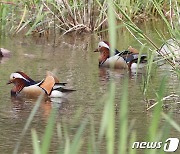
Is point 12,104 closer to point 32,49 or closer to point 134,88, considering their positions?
point 134,88

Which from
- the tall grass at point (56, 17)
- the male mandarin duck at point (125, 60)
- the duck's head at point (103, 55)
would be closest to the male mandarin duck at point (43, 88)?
the male mandarin duck at point (125, 60)

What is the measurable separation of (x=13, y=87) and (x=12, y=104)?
597 mm

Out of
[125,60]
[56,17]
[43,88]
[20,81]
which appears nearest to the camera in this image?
[43,88]

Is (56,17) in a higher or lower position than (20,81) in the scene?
higher

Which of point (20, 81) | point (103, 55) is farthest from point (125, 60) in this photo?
point (20, 81)

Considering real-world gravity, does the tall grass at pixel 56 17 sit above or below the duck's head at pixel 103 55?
above

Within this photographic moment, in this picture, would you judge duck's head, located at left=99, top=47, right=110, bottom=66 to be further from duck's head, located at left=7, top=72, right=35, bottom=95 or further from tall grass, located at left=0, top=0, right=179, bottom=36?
duck's head, located at left=7, top=72, right=35, bottom=95

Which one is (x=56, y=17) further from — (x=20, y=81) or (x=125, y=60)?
(x=20, y=81)

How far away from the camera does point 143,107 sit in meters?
5.96

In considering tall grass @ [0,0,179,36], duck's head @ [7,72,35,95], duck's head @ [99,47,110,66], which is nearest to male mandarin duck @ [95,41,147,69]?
duck's head @ [99,47,110,66]

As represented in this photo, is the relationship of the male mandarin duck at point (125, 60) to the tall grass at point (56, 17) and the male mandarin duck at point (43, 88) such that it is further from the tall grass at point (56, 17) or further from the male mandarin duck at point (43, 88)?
the tall grass at point (56, 17)

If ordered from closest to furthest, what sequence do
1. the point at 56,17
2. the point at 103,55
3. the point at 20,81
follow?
the point at 20,81 < the point at 103,55 < the point at 56,17

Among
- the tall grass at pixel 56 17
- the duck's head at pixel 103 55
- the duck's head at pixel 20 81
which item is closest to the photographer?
the duck's head at pixel 20 81

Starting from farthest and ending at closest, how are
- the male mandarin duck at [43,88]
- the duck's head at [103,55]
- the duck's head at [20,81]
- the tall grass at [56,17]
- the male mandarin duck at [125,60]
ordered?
the tall grass at [56,17]
the duck's head at [103,55]
the male mandarin duck at [125,60]
the duck's head at [20,81]
the male mandarin duck at [43,88]
